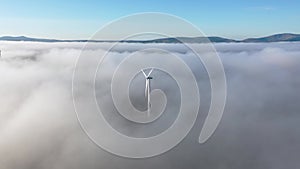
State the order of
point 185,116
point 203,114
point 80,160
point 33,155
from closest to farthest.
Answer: point 80,160 < point 33,155 < point 185,116 < point 203,114

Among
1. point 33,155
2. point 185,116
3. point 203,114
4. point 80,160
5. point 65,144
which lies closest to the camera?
point 80,160

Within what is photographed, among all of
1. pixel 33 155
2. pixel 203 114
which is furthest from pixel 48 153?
pixel 203 114

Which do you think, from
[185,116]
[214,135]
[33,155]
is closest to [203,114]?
[185,116]

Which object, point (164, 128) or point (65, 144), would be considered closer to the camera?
point (65, 144)

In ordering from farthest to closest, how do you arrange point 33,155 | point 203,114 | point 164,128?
point 203,114, point 164,128, point 33,155

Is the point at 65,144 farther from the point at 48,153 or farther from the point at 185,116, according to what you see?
the point at 185,116

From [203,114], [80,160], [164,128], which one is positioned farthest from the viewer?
[203,114]

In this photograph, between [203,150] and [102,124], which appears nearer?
[203,150]

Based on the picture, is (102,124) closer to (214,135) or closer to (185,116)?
(185,116)
